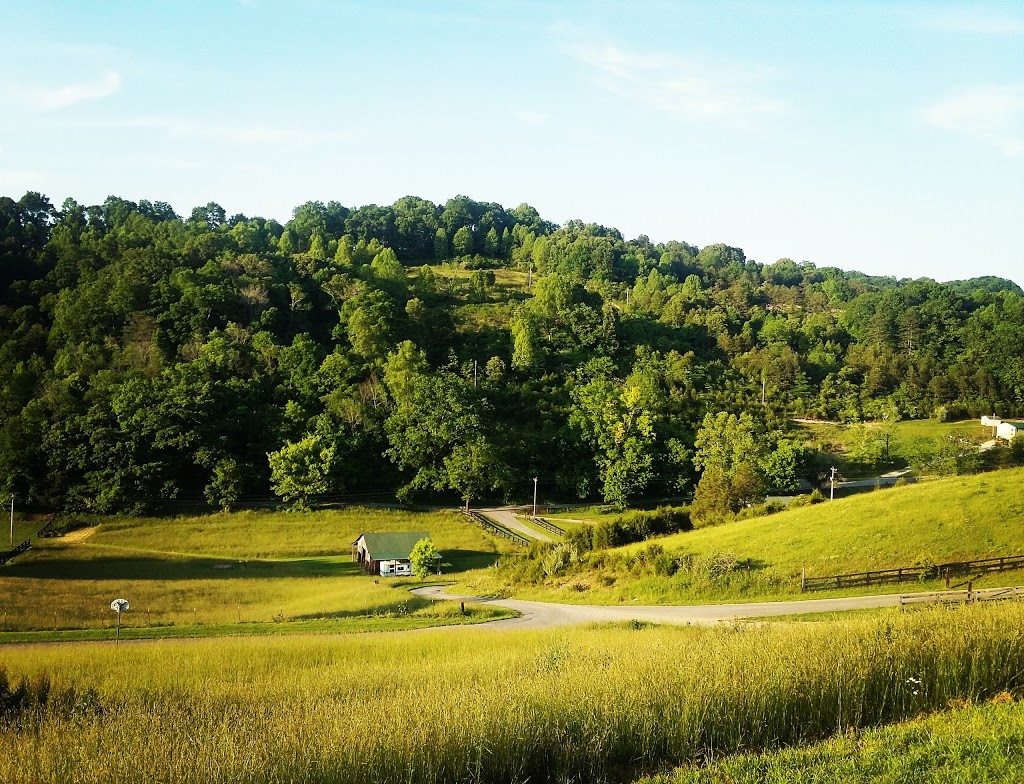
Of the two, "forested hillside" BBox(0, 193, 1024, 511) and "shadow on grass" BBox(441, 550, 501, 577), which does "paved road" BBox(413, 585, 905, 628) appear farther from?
"forested hillside" BBox(0, 193, 1024, 511)

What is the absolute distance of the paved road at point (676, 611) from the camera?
23822mm

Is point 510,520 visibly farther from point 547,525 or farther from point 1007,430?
point 1007,430

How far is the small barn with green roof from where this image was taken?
5006cm

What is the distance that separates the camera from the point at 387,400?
7981 centimetres

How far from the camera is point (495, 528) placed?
2479 inches

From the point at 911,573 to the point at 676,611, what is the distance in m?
9.23

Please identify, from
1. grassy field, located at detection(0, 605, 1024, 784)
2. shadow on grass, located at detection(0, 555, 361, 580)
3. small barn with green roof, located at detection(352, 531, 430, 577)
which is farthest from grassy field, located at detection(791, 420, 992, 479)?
grassy field, located at detection(0, 605, 1024, 784)

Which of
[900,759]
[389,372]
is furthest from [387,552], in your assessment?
[900,759]

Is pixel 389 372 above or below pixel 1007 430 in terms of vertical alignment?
above

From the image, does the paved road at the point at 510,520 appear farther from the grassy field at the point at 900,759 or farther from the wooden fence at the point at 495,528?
the grassy field at the point at 900,759

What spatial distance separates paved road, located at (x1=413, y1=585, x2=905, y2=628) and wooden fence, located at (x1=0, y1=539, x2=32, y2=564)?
35633 millimetres

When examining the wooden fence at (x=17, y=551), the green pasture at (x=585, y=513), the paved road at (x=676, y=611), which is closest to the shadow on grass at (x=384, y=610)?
the paved road at (x=676, y=611)

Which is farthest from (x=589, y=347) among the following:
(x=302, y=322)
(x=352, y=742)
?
(x=352, y=742)

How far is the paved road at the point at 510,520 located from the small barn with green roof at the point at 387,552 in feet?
37.4
